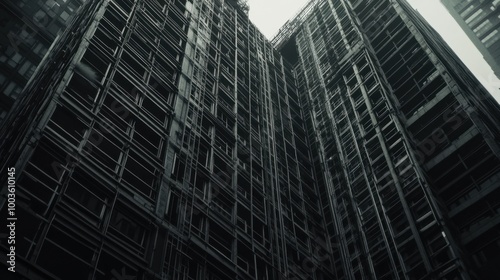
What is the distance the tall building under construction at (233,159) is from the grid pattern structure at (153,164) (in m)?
0.09

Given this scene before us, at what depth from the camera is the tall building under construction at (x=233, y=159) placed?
19.0m

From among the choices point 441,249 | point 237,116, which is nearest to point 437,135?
point 441,249

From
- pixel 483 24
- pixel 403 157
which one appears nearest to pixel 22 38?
pixel 403 157

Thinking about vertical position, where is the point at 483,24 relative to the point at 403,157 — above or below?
above

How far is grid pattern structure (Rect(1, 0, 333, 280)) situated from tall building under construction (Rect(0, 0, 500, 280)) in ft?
0.30

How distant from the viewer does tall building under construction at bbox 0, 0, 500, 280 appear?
1902 cm

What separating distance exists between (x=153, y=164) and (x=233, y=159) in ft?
25.7

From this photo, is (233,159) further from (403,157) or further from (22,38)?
(22,38)

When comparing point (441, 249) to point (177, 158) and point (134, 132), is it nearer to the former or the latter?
point (177, 158)

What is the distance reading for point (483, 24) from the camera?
8781cm

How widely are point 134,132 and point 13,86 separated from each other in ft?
43.1

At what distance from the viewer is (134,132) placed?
24516 mm

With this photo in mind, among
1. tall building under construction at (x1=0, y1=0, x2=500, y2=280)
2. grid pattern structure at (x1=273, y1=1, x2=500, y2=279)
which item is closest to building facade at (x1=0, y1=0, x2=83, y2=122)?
tall building under construction at (x1=0, y1=0, x2=500, y2=280)

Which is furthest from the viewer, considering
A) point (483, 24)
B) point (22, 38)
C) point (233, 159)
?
point (483, 24)
